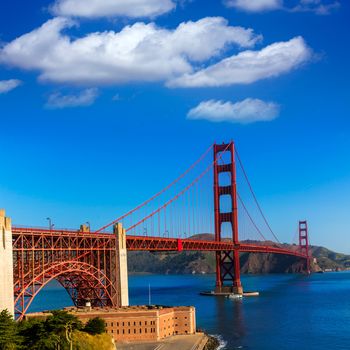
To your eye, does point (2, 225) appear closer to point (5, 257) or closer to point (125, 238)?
point (5, 257)

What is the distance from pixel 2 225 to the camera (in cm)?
6600

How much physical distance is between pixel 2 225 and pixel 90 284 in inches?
918

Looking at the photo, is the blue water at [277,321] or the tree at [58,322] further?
the blue water at [277,321]

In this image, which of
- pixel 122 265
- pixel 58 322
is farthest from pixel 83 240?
pixel 58 322

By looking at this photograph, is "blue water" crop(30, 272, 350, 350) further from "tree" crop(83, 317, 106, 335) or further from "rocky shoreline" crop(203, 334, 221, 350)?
"tree" crop(83, 317, 106, 335)

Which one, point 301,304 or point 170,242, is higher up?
point 170,242

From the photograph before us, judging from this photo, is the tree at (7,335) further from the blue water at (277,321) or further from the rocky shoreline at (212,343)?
the blue water at (277,321)

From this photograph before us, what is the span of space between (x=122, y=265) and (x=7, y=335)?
37236 mm

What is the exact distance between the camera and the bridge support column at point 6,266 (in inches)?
2530

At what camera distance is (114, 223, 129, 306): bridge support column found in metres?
89.3

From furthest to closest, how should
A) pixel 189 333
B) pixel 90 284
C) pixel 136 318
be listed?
pixel 90 284 → pixel 189 333 → pixel 136 318

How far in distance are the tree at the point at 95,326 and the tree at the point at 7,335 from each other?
10946 mm

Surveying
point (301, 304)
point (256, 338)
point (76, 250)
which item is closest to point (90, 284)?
point (76, 250)

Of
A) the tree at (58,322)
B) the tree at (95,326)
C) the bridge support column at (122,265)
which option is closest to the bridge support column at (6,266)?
the tree at (58,322)
